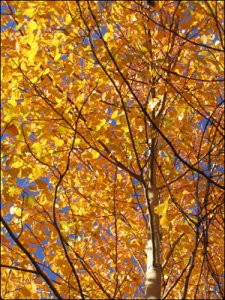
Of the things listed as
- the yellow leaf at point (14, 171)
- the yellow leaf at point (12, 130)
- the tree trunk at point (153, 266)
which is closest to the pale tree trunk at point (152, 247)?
Result: the tree trunk at point (153, 266)

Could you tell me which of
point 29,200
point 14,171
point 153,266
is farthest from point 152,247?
point 14,171

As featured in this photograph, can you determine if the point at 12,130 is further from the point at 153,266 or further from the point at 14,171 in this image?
the point at 153,266

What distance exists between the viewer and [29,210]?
423 centimetres

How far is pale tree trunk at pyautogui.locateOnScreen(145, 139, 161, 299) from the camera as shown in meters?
2.72

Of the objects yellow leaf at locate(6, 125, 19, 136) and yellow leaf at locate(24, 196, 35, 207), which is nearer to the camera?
yellow leaf at locate(24, 196, 35, 207)

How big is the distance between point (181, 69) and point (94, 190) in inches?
71.1

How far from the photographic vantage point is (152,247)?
9.52 feet

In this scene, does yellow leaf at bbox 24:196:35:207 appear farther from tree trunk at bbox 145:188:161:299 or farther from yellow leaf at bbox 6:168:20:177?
tree trunk at bbox 145:188:161:299

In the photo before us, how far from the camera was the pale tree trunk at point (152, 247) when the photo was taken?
8.94 ft

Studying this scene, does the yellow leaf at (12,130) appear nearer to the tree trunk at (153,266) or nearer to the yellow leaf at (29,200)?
the yellow leaf at (29,200)

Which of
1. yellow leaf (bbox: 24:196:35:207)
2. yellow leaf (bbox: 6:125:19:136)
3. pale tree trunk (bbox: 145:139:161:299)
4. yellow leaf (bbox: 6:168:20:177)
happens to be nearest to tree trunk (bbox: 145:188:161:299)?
pale tree trunk (bbox: 145:139:161:299)

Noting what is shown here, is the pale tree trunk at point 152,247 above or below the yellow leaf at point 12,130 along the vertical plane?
below

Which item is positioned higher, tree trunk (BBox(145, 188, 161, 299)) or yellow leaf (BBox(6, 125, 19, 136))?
yellow leaf (BBox(6, 125, 19, 136))

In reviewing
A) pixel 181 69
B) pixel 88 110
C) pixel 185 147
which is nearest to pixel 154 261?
pixel 185 147
